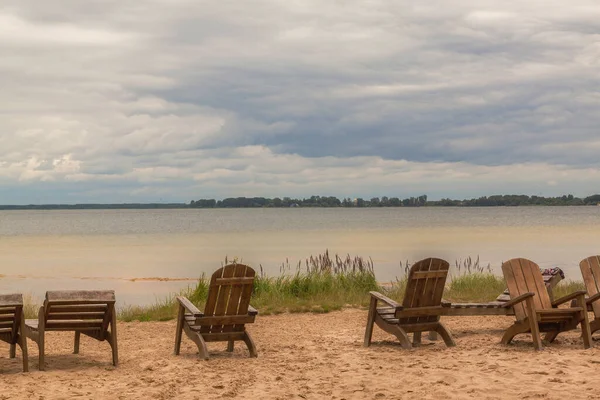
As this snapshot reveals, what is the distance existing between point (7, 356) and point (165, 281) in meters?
15.7

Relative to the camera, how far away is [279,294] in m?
14.6

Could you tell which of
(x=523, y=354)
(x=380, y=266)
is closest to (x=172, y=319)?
(x=523, y=354)

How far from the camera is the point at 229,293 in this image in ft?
28.0

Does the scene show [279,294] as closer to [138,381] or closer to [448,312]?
[448,312]

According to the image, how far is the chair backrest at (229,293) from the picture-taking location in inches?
334

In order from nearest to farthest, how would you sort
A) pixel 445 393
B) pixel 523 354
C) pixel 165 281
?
1. pixel 445 393
2. pixel 523 354
3. pixel 165 281

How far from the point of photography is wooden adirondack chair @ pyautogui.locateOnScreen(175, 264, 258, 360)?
27.8 feet

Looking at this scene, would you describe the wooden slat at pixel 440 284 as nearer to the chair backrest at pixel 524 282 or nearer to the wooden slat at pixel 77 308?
the chair backrest at pixel 524 282

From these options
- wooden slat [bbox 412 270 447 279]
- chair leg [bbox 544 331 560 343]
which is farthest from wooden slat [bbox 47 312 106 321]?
chair leg [bbox 544 331 560 343]

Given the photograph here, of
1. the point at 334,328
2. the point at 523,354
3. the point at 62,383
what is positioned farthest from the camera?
the point at 334,328

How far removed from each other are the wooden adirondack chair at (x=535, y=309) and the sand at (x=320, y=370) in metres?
0.18

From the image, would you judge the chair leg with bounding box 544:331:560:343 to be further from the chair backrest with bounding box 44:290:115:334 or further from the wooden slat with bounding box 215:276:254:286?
the chair backrest with bounding box 44:290:115:334

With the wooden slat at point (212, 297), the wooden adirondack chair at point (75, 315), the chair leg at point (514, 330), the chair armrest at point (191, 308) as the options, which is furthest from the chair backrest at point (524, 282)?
the wooden adirondack chair at point (75, 315)

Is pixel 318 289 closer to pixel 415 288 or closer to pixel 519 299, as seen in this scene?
pixel 415 288
